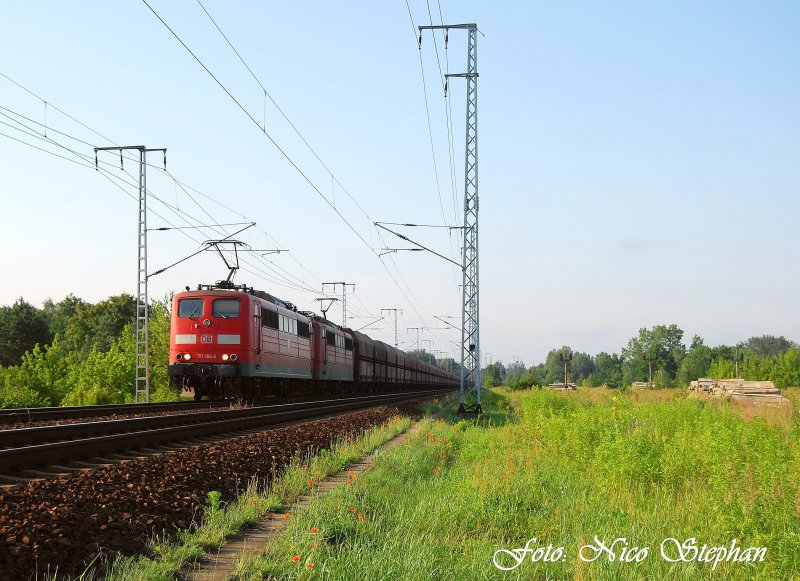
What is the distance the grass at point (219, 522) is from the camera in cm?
577

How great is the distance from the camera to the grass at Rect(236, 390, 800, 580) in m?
6.22

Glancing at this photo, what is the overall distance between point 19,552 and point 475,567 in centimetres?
335

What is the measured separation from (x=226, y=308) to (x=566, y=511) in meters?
19.6

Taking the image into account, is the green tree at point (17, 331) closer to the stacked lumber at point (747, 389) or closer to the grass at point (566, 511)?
the stacked lumber at point (747, 389)

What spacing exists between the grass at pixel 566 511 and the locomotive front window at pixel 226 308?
14.5 metres

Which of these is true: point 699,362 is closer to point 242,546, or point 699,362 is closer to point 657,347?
point 657,347

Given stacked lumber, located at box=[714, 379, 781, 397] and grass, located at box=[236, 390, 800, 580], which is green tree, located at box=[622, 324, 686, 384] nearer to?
stacked lumber, located at box=[714, 379, 781, 397]

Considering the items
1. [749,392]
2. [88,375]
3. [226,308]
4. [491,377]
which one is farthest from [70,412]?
[491,377]

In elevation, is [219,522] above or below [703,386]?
below

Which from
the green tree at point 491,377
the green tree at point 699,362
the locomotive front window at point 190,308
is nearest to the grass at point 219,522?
the locomotive front window at point 190,308

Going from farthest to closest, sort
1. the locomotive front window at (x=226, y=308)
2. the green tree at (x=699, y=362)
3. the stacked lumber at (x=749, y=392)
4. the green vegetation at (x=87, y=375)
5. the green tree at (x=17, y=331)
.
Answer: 1. the green tree at (x=699, y=362)
2. the green tree at (x=17, y=331)
3. the green vegetation at (x=87, y=375)
4. the stacked lumber at (x=749, y=392)
5. the locomotive front window at (x=226, y=308)

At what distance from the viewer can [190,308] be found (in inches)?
1073

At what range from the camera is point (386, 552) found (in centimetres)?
615

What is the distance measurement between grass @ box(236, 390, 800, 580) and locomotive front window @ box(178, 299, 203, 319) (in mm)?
15337
